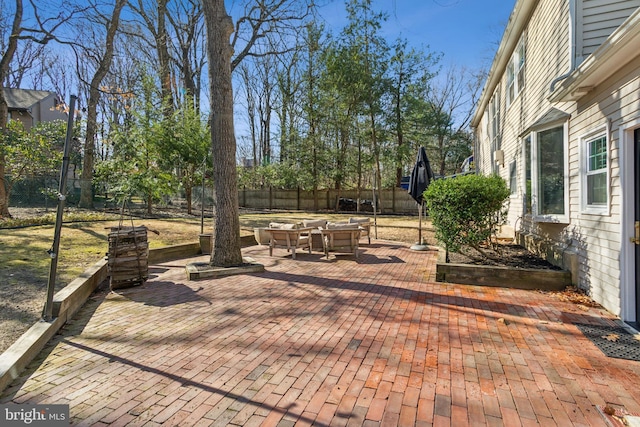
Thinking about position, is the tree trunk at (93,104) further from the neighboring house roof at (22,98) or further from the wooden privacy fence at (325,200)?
the neighboring house roof at (22,98)

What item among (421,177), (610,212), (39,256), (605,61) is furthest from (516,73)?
(39,256)

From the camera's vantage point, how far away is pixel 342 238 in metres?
7.75

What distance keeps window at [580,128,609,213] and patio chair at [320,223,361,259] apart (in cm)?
417

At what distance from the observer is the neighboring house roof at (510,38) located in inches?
301

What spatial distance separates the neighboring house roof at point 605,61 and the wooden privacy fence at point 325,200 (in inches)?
729

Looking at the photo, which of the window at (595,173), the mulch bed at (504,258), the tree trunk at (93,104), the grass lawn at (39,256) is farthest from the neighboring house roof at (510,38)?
the tree trunk at (93,104)

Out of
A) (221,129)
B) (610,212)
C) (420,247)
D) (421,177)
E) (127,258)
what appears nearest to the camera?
(610,212)

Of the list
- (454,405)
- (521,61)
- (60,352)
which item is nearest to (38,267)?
(60,352)

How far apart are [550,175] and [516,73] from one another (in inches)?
166

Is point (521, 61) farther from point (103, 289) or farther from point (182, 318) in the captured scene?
point (103, 289)

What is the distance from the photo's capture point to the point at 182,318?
412 cm

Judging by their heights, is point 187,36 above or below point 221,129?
above

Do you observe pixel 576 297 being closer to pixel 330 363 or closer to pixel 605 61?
pixel 605 61

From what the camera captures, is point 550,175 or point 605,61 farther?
point 550,175
